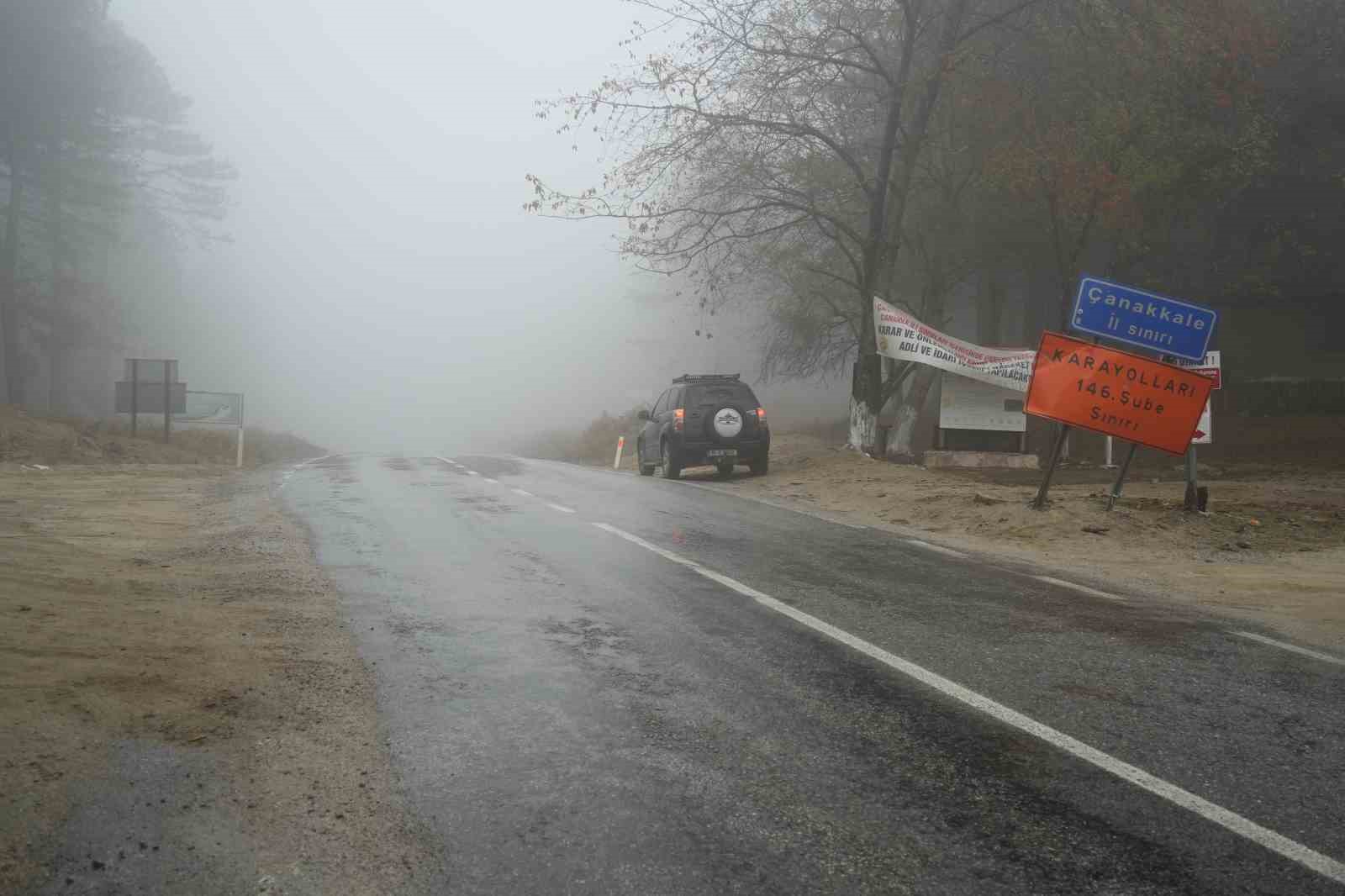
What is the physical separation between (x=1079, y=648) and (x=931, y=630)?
886 millimetres

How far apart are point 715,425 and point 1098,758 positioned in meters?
16.9

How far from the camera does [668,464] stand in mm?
21812

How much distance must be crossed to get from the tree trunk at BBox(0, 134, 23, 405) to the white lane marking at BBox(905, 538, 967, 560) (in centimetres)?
3221

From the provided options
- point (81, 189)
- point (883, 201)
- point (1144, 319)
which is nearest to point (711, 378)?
point (883, 201)

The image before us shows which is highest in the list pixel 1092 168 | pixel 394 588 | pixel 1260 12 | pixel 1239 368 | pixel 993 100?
pixel 1260 12

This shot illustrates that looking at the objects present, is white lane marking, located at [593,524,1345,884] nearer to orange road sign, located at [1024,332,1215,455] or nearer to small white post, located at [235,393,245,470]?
orange road sign, located at [1024,332,1215,455]

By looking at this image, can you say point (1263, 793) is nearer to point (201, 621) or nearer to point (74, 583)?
point (201, 621)

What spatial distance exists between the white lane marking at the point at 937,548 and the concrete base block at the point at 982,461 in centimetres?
1025

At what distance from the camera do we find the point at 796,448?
26.5 m

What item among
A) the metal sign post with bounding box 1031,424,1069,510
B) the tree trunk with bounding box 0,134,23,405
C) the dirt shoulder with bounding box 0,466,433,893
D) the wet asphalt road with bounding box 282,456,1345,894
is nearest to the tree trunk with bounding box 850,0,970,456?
the metal sign post with bounding box 1031,424,1069,510

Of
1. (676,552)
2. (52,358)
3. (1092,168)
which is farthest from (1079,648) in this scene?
(52,358)

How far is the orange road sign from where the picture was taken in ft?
42.6

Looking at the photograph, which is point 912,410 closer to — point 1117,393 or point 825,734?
point 1117,393

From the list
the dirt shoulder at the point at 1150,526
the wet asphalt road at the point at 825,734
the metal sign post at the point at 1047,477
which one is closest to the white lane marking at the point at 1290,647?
the wet asphalt road at the point at 825,734
